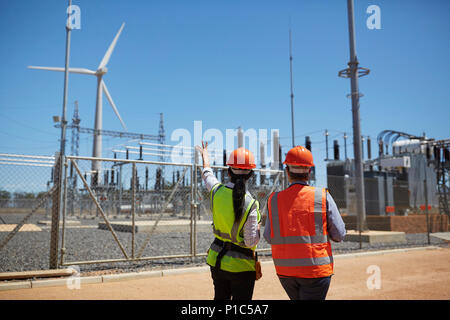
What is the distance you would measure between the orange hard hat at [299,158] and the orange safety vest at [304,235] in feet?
0.78

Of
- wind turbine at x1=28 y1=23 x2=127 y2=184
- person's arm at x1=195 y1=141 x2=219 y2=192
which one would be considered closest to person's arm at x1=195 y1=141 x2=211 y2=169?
person's arm at x1=195 y1=141 x2=219 y2=192

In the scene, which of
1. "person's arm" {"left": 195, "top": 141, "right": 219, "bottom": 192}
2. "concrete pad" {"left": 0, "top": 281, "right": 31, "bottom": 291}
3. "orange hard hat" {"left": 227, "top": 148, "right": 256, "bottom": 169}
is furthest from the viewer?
"concrete pad" {"left": 0, "top": 281, "right": 31, "bottom": 291}

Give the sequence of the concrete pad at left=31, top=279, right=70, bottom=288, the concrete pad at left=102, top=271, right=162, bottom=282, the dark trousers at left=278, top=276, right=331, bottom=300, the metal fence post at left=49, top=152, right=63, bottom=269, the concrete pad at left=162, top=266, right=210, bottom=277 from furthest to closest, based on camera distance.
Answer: the concrete pad at left=162, top=266, right=210, bottom=277
the metal fence post at left=49, top=152, right=63, bottom=269
the concrete pad at left=102, top=271, right=162, bottom=282
the concrete pad at left=31, top=279, right=70, bottom=288
the dark trousers at left=278, top=276, right=331, bottom=300

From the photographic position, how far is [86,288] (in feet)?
22.8

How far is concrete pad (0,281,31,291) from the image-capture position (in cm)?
671

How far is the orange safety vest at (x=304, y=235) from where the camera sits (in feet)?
9.42

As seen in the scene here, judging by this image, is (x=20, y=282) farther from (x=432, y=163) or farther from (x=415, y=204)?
(x=432, y=163)

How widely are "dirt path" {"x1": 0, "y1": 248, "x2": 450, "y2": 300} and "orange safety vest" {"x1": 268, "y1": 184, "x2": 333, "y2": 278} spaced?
137 inches

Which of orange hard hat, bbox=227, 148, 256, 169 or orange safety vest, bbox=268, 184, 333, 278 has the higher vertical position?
orange hard hat, bbox=227, 148, 256, 169

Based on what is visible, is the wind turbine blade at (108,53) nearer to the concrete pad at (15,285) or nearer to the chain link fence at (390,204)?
the chain link fence at (390,204)

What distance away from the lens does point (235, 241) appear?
3150 mm

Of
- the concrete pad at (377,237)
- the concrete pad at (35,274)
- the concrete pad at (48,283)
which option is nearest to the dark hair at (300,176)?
the concrete pad at (48,283)

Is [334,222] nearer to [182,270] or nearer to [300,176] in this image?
[300,176]

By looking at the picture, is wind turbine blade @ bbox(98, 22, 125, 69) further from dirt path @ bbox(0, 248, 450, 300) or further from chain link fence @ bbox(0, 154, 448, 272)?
dirt path @ bbox(0, 248, 450, 300)
